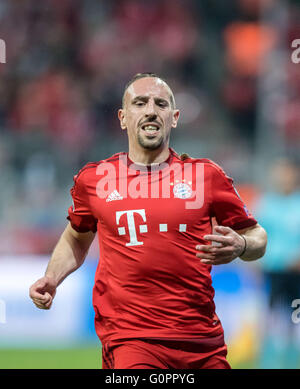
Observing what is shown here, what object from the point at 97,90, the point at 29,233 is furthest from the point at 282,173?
the point at 97,90

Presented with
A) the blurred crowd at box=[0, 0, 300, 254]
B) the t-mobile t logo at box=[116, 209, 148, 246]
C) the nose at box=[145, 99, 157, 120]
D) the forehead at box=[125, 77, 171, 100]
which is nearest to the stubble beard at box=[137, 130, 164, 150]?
the nose at box=[145, 99, 157, 120]

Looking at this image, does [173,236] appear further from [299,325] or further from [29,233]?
[29,233]

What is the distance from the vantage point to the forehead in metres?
4.16

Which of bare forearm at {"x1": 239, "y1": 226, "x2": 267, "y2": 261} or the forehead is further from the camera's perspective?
the forehead

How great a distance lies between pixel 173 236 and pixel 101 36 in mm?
9333

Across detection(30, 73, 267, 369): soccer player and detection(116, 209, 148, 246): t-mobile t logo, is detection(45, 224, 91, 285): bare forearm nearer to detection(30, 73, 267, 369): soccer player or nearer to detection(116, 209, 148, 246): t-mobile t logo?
detection(30, 73, 267, 369): soccer player

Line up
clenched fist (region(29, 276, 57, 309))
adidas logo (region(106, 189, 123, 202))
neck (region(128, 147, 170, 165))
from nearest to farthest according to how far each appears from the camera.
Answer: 1. clenched fist (region(29, 276, 57, 309))
2. adidas logo (region(106, 189, 123, 202))
3. neck (region(128, 147, 170, 165))

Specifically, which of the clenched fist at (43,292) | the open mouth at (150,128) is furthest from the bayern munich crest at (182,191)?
the clenched fist at (43,292)

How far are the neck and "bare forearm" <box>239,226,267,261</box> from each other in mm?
660

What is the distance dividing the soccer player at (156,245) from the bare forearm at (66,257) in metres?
0.03

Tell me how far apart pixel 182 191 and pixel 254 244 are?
0.50 m

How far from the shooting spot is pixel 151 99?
13.5 feet

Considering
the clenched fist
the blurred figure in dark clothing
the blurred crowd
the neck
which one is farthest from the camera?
the blurred crowd

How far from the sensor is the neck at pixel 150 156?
13.6ft
